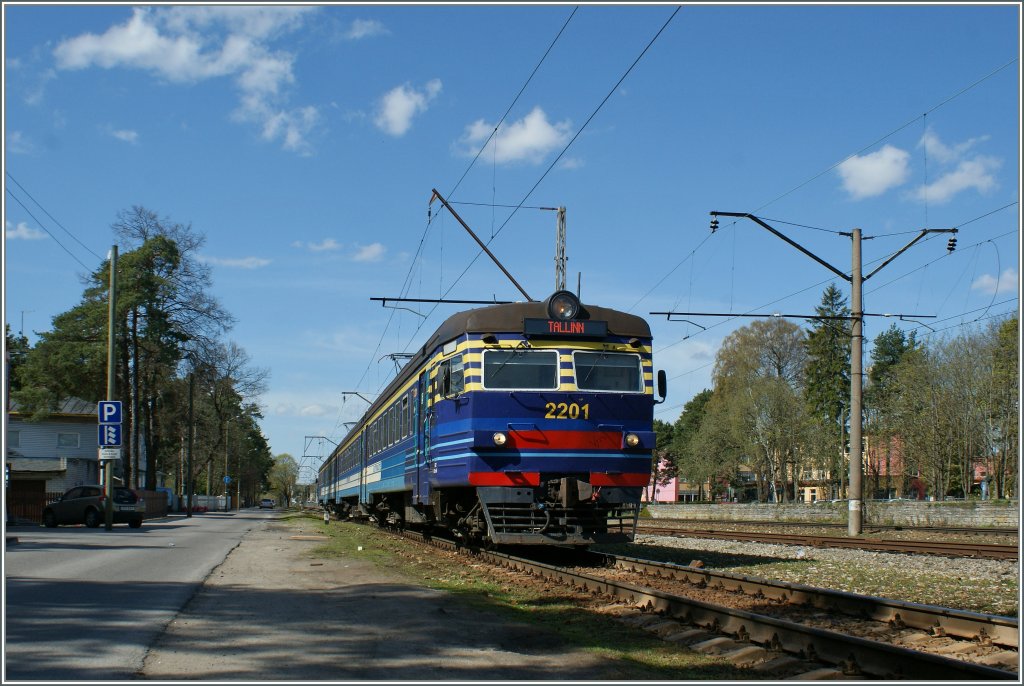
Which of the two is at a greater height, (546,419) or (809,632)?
(546,419)

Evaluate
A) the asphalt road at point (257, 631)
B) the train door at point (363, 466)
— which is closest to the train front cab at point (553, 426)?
the asphalt road at point (257, 631)

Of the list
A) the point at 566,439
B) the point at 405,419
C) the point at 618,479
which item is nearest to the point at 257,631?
the point at 566,439

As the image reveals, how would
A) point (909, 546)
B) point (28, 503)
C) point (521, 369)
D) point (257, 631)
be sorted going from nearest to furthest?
point (257, 631)
point (521, 369)
point (909, 546)
point (28, 503)

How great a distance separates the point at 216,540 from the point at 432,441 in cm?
904

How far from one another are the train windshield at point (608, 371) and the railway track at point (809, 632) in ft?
12.1

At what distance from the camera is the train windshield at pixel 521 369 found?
14219 millimetres

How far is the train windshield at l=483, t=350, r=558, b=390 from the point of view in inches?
560

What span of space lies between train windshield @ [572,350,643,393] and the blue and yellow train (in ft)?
0.05

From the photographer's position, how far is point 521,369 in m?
14.4

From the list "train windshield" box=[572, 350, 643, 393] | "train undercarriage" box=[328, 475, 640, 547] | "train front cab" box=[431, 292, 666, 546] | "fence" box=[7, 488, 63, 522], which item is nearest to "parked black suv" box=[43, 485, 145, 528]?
"fence" box=[7, 488, 63, 522]

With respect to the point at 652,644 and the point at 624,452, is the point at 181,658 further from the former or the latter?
the point at 624,452

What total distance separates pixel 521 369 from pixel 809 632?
743 centimetres

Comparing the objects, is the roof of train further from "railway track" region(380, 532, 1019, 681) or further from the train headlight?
"railway track" region(380, 532, 1019, 681)

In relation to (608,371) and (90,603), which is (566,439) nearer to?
(608,371)
